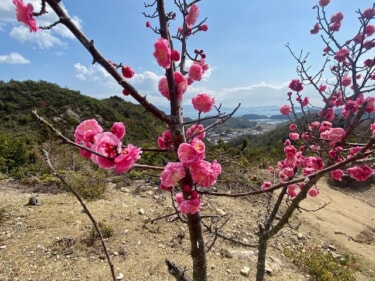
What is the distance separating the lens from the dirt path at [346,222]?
18.0 feet

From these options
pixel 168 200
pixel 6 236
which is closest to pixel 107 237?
pixel 6 236

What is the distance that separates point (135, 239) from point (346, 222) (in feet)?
17.2

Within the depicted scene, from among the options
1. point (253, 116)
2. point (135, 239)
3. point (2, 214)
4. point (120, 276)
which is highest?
point (253, 116)

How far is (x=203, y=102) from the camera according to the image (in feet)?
4.65

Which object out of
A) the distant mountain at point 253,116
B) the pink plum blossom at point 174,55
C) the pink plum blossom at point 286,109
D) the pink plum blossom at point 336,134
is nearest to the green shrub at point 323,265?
the pink plum blossom at point 286,109

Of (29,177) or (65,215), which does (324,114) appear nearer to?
(65,215)

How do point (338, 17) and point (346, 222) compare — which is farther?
point (346, 222)

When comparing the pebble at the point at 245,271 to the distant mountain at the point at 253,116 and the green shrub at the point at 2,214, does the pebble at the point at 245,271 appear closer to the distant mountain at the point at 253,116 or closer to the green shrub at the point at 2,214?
the green shrub at the point at 2,214

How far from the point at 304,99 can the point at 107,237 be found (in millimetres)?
3516

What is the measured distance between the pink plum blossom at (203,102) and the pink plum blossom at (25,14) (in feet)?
2.49

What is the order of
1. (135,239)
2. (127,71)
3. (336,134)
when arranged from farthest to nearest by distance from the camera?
(135,239) → (336,134) → (127,71)

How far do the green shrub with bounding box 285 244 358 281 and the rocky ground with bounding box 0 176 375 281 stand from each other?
5.8 inches

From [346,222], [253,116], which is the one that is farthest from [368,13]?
[253,116]

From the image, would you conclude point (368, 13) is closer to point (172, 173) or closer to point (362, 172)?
point (362, 172)
